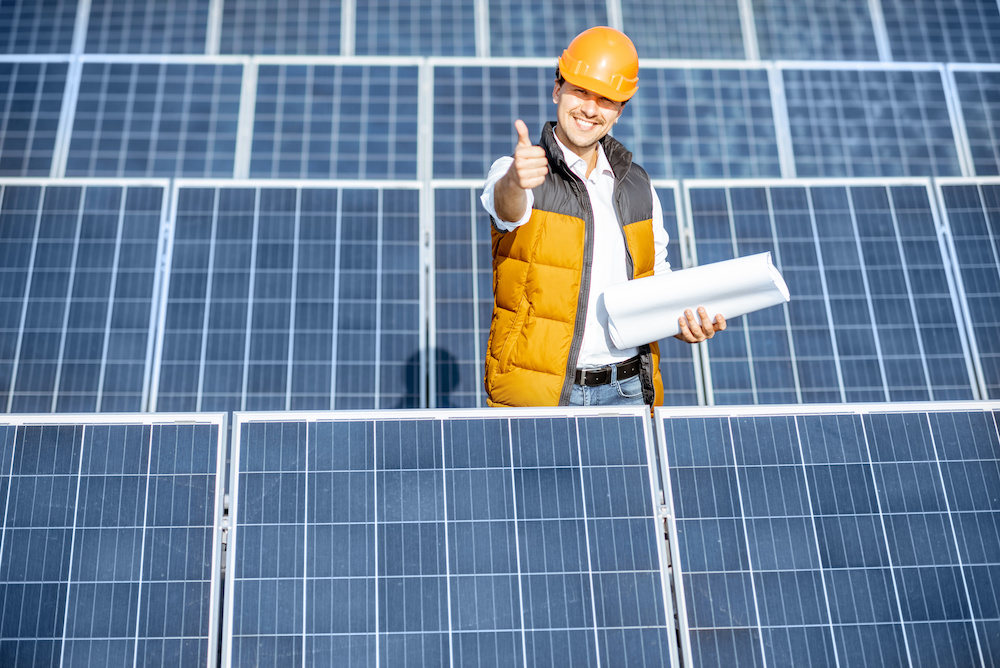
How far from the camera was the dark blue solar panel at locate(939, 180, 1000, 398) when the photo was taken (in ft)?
18.7

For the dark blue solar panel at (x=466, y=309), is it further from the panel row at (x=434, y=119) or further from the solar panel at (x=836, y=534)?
the solar panel at (x=836, y=534)

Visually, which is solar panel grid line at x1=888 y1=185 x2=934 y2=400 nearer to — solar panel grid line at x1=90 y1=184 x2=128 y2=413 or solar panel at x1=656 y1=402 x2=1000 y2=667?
solar panel at x1=656 y1=402 x2=1000 y2=667

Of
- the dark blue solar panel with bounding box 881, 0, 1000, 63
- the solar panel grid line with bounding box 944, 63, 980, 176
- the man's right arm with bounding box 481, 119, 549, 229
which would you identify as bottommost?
the man's right arm with bounding box 481, 119, 549, 229

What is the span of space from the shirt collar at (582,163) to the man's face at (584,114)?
0.19 ft

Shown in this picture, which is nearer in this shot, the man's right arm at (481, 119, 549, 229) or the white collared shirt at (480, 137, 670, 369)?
the man's right arm at (481, 119, 549, 229)

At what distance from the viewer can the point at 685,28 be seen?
31.9 ft

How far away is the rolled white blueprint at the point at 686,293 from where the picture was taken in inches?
126

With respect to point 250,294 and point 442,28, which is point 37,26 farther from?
point 250,294

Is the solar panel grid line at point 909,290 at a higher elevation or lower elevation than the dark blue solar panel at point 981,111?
lower

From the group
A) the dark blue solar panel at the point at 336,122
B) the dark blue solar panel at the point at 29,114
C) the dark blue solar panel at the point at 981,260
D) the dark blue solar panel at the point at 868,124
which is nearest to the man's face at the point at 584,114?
the dark blue solar panel at the point at 981,260

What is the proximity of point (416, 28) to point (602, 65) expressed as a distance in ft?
21.3

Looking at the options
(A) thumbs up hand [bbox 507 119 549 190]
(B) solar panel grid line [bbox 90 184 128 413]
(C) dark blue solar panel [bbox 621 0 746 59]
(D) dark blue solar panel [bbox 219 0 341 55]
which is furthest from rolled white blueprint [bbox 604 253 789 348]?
(D) dark blue solar panel [bbox 219 0 341 55]

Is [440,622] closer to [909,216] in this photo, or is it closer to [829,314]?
[829,314]

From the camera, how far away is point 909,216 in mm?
6047
